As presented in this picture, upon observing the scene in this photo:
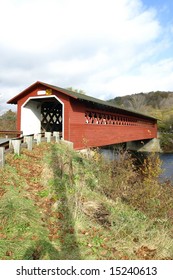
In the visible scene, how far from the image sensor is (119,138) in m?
21.6

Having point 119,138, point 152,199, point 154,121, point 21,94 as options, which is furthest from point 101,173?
point 154,121

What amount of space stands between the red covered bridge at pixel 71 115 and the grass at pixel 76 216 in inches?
185

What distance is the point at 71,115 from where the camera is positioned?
14281 mm

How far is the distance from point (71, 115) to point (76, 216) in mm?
9698

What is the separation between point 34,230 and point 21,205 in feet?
2.76

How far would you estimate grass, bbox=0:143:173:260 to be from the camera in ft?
13.3

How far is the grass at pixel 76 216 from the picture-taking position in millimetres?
4066

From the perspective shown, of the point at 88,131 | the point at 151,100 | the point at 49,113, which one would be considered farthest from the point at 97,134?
the point at 151,100

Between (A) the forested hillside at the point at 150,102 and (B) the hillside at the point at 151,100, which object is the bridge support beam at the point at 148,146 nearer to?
(A) the forested hillside at the point at 150,102

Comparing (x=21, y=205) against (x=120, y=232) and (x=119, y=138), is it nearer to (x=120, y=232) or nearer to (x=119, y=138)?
(x=120, y=232)

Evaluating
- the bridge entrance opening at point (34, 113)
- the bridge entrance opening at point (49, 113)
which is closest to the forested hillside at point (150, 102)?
the bridge entrance opening at point (49, 113)

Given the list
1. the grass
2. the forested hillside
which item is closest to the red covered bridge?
the grass

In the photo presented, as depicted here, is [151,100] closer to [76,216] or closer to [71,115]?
[71,115]

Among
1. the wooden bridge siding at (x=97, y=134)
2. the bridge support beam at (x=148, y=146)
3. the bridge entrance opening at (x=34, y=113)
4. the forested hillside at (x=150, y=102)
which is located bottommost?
the bridge support beam at (x=148, y=146)
